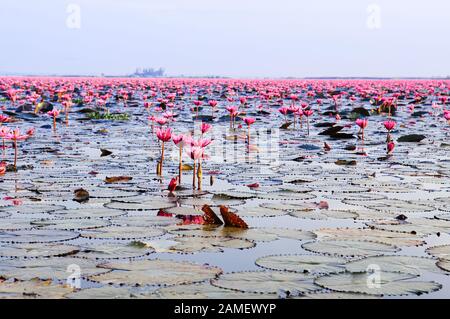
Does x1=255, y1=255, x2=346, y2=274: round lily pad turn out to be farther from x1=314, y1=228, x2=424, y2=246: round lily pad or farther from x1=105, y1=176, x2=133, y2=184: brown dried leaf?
x1=105, y1=176, x2=133, y2=184: brown dried leaf

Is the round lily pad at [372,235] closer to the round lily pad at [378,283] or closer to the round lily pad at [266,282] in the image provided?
the round lily pad at [378,283]

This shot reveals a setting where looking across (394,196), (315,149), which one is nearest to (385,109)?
(315,149)

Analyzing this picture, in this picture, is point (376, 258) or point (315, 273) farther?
point (376, 258)

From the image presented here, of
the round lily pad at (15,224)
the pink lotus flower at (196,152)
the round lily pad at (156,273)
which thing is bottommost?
the round lily pad at (156,273)

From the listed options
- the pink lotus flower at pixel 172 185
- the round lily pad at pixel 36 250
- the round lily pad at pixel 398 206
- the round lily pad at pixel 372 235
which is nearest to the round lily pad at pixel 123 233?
the round lily pad at pixel 36 250

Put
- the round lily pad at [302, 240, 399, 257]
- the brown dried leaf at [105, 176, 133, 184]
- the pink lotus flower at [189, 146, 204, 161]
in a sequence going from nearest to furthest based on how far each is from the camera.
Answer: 1. the round lily pad at [302, 240, 399, 257]
2. the pink lotus flower at [189, 146, 204, 161]
3. the brown dried leaf at [105, 176, 133, 184]

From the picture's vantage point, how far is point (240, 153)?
7.40 meters

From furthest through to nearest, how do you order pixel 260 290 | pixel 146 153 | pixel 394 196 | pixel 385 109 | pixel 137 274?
pixel 385 109, pixel 146 153, pixel 394 196, pixel 137 274, pixel 260 290

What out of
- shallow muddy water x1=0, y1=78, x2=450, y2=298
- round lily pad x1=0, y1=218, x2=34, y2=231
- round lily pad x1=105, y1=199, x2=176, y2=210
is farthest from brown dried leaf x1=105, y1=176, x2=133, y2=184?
round lily pad x1=0, y1=218, x2=34, y2=231

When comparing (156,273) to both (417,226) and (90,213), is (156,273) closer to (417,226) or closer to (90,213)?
(90,213)

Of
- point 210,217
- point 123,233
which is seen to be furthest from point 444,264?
point 123,233

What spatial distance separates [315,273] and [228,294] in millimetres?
458

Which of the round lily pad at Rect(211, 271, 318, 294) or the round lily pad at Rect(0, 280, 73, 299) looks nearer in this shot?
the round lily pad at Rect(0, 280, 73, 299)
